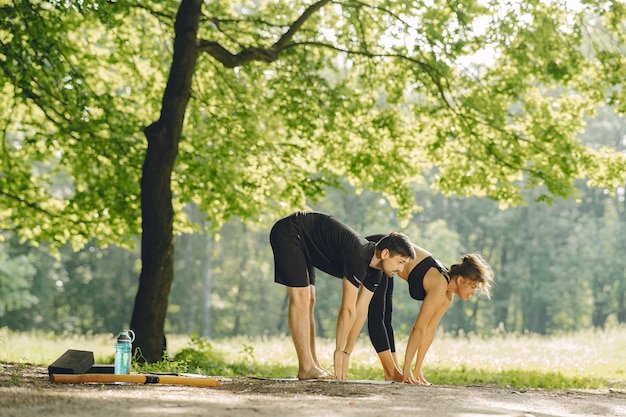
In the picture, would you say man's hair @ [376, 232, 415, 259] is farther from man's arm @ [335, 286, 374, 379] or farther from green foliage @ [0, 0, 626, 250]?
green foliage @ [0, 0, 626, 250]

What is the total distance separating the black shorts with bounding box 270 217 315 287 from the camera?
25.7ft

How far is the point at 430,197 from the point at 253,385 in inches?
1935

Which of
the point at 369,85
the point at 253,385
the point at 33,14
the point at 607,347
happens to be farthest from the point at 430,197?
the point at 253,385

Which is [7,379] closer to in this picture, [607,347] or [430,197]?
[607,347]

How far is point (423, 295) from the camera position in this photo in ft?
28.1

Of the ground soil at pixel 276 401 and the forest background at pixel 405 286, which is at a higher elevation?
the forest background at pixel 405 286

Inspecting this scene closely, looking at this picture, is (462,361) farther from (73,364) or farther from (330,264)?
(73,364)

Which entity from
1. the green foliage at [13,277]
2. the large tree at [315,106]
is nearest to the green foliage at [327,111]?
the large tree at [315,106]

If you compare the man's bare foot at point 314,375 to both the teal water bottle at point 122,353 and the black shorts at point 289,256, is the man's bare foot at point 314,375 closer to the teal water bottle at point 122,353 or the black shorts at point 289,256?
the black shorts at point 289,256

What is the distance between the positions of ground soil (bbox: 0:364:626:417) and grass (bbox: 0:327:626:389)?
333cm

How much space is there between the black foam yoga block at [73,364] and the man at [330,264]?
75.4 inches

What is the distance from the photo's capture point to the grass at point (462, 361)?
1151 centimetres

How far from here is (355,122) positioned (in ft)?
49.7

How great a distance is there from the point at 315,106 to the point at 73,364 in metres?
8.67
